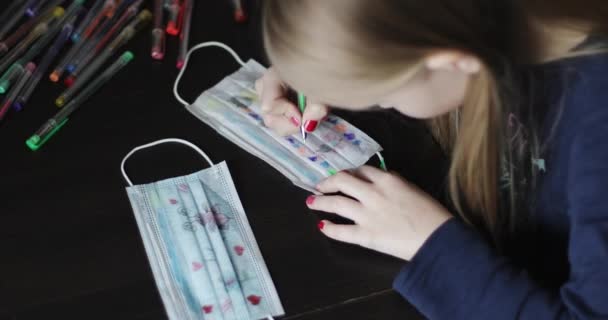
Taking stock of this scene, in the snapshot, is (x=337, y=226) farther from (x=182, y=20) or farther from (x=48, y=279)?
(x=182, y=20)

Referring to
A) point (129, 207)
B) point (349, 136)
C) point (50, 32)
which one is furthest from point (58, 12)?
point (349, 136)

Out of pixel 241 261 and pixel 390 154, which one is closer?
pixel 241 261

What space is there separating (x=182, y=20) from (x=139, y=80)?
13cm

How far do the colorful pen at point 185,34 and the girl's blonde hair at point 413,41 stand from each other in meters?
0.34

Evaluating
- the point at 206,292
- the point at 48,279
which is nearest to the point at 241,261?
the point at 206,292

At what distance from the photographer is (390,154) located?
91 cm

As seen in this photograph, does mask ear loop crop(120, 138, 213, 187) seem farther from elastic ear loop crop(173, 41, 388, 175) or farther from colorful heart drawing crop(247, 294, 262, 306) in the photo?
colorful heart drawing crop(247, 294, 262, 306)

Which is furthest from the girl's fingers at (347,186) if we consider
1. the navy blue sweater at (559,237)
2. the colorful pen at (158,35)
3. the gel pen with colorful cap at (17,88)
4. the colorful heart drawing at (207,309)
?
the gel pen with colorful cap at (17,88)

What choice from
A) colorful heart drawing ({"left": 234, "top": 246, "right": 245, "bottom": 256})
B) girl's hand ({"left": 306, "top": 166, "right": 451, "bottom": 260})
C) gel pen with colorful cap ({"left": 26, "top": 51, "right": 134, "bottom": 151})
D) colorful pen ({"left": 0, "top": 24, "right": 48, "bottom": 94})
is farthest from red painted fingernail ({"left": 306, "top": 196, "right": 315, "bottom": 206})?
colorful pen ({"left": 0, "top": 24, "right": 48, "bottom": 94})

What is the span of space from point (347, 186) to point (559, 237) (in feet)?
0.83

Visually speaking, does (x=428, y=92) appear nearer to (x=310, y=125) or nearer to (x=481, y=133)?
(x=481, y=133)

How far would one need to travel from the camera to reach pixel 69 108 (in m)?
0.93

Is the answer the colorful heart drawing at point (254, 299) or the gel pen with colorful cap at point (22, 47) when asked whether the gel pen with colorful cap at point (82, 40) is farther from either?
the colorful heart drawing at point (254, 299)

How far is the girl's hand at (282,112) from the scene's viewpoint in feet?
3.00
